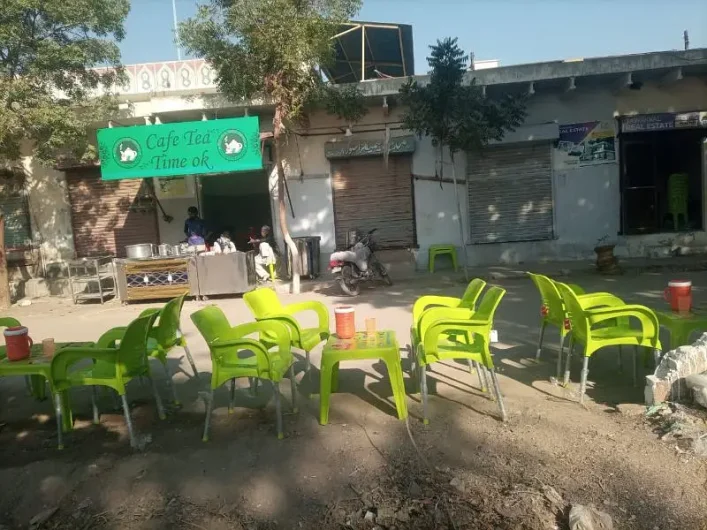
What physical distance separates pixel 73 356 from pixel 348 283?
618 cm

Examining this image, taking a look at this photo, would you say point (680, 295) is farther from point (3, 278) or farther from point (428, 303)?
point (3, 278)

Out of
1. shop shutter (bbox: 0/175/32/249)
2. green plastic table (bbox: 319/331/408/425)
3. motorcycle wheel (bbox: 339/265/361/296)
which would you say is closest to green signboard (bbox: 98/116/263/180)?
motorcycle wheel (bbox: 339/265/361/296)

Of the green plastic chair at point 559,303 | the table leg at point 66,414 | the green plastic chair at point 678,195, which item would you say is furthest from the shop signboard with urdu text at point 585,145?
the table leg at point 66,414

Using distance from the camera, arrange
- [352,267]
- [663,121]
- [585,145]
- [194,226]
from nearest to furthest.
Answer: [352,267] < [663,121] < [194,226] < [585,145]

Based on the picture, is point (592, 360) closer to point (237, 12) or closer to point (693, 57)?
point (237, 12)

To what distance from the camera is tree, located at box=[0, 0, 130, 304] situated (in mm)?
9234

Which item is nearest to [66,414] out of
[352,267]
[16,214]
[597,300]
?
[597,300]

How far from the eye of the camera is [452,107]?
31.4ft

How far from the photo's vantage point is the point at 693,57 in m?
10.7

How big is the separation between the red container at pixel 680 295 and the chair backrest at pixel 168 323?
416 centimetres

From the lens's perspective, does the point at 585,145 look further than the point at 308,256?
Yes

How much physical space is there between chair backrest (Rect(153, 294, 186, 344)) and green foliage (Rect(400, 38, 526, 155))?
6523mm

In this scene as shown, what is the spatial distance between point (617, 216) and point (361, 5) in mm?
7242

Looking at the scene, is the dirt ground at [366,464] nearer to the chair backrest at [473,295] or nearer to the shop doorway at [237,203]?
the chair backrest at [473,295]
